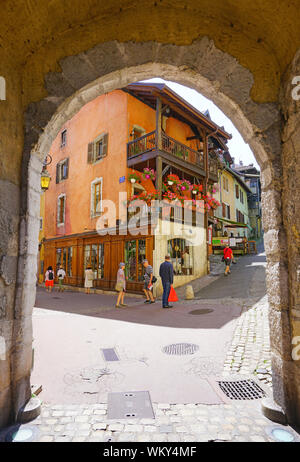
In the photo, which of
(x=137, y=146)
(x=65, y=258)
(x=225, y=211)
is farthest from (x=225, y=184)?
(x=65, y=258)

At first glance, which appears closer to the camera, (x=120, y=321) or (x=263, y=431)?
(x=263, y=431)

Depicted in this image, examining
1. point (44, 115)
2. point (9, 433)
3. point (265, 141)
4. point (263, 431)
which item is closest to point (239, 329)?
point (263, 431)

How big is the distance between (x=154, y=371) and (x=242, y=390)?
44.2 inches

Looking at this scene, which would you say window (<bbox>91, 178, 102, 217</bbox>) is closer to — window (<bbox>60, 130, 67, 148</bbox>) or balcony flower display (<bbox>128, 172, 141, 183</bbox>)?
balcony flower display (<bbox>128, 172, 141, 183</bbox>)

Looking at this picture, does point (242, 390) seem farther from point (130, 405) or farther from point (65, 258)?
point (65, 258)

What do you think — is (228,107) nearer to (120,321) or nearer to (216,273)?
(120,321)

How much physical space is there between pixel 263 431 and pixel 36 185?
3046 mm

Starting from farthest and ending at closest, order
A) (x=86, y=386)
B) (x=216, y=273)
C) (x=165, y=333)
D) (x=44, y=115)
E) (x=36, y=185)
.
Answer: (x=216, y=273) → (x=165, y=333) → (x=86, y=386) → (x=36, y=185) → (x=44, y=115)

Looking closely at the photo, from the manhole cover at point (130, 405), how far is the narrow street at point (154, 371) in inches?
2.2

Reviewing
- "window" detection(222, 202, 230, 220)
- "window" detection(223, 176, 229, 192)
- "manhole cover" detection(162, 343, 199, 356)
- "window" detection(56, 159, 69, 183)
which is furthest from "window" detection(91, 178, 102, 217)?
"window" detection(223, 176, 229, 192)

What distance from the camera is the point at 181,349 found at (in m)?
4.53

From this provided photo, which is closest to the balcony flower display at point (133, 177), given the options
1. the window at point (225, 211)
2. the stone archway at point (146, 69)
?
the stone archway at point (146, 69)

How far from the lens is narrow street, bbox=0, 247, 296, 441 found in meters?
2.35

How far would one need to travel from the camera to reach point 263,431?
2.29 meters
